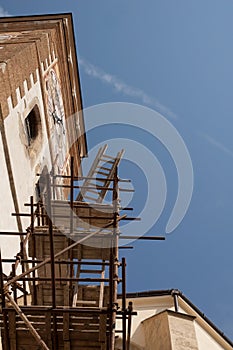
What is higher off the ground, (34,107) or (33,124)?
(34,107)

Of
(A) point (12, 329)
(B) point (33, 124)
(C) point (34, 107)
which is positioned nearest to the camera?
(A) point (12, 329)

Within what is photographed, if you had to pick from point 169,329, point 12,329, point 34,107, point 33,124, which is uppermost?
point 34,107

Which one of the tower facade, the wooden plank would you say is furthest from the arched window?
the wooden plank

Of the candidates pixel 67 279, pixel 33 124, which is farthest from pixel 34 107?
pixel 67 279

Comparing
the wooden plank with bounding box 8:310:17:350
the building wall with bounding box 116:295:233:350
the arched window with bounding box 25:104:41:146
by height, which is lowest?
the wooden plank with bounding box 8:310:17:350

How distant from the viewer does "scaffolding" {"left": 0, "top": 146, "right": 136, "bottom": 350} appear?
705cm

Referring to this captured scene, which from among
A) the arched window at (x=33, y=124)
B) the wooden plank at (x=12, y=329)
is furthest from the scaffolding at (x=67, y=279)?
the arched window at (x=33, y=124)

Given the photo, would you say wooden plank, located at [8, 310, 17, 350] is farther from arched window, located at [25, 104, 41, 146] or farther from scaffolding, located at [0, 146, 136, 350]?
arched window, located at [25, 104, 41, 146]

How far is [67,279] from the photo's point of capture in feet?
26.6

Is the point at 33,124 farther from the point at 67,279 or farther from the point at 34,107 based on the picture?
the point at 67,279

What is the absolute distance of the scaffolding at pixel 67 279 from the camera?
705 centimetres

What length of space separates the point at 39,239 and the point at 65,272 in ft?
6.37

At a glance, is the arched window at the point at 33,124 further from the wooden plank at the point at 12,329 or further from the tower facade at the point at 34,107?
the wooden plank at the point at 12,329

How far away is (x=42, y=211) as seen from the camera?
12398mm
